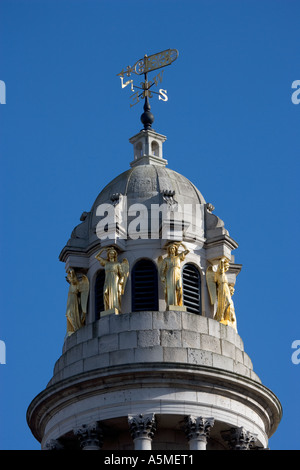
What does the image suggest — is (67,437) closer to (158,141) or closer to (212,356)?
(212,356)

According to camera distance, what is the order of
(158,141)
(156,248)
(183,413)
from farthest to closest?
(158,141) → (156,248) → (183,413)

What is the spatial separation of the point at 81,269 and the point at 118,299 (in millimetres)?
3448

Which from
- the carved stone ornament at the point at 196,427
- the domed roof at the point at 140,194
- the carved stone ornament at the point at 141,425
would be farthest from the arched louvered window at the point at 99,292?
the carved stone ornament at the point at 196,427

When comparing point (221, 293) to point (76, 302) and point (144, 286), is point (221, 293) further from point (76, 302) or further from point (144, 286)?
point (76, 302)

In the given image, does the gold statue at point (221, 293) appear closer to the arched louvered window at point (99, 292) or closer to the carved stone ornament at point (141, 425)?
the arched louvered window at point (99, 292)

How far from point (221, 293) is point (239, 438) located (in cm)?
689

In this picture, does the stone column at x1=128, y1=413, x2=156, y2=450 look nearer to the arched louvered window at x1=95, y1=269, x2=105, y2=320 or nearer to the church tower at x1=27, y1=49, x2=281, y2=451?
the church tower at x1=27, y1=49, x2=281, y2=451

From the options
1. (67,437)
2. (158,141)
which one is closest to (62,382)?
(67,437)

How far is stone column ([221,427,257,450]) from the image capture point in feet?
243

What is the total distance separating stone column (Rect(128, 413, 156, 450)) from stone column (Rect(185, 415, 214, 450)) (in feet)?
4.74

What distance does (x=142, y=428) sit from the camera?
72625mm

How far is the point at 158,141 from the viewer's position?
84.3 meters

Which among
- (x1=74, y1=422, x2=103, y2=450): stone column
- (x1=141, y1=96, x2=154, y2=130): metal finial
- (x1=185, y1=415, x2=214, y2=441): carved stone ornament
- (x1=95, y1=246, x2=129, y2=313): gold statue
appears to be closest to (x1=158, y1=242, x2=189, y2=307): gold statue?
(x1=95, y1=246, x2=129, y2=313): gold statue

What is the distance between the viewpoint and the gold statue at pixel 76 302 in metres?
78.3
